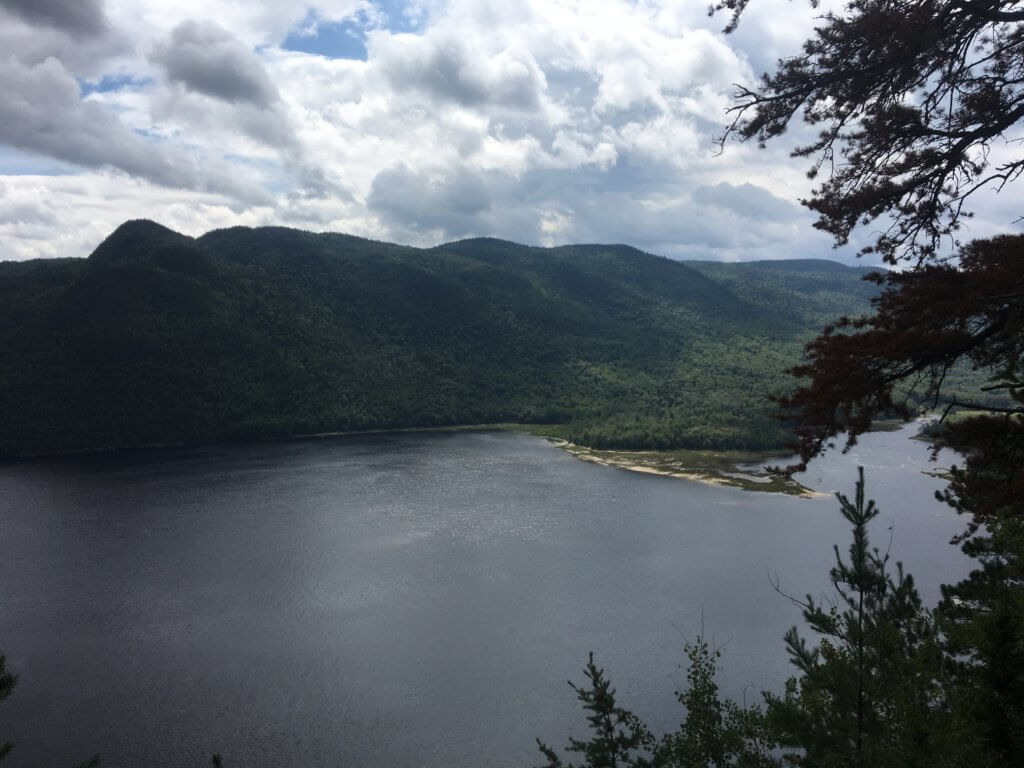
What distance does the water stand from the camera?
1361 inches

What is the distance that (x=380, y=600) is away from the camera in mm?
51000

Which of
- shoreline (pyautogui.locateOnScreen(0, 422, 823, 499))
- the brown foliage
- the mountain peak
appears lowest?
shoreline (pyautogui.locateOnScreen(0, 422, 823, 499))

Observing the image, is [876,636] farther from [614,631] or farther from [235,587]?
[235,587]

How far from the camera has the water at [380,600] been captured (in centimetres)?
3456

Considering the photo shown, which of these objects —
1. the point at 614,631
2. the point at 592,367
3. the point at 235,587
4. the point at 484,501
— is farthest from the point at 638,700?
the point at 592,367

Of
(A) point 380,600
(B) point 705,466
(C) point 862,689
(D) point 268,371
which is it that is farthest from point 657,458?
(C) point 862,689

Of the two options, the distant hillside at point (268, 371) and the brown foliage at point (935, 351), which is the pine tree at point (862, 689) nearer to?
the brown foliage at point (935, 351)

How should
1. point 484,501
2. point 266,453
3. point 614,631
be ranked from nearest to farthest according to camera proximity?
point 614,631 < point 484,501 < point 266,453

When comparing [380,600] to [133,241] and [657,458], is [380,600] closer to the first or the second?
[657,458]

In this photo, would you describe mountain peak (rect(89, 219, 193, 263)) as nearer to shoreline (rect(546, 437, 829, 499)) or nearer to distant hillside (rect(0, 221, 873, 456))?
distant hillside (rect(0, 221, 873, 456))

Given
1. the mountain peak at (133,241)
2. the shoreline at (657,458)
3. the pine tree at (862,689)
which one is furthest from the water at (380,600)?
the mountain peak at (133,241)

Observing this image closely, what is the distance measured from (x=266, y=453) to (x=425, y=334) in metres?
87.2

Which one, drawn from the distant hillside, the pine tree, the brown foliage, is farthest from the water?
the brown foliage

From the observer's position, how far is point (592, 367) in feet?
619
